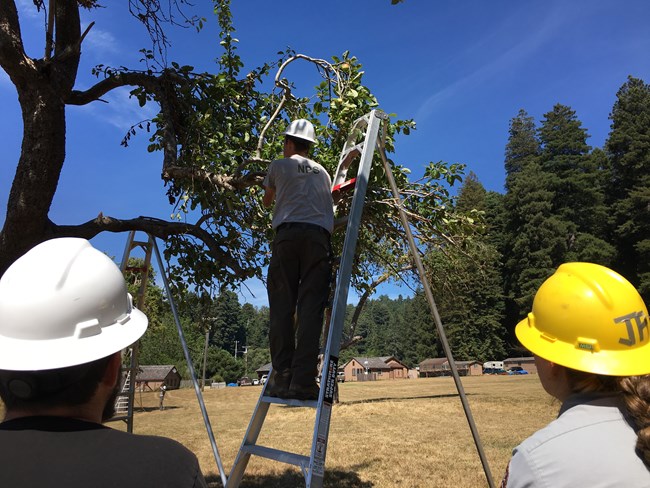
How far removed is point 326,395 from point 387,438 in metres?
8.55

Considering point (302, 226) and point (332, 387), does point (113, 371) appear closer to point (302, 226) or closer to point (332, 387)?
point (332, 387)

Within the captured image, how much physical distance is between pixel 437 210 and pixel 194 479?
4802 millimetres

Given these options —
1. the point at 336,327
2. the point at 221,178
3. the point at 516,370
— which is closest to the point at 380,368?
the point at 516,370

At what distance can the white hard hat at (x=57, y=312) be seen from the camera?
4.30 feet

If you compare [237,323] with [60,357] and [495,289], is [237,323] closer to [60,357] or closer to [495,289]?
[495,289]

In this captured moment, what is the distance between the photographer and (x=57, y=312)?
54.7 inches

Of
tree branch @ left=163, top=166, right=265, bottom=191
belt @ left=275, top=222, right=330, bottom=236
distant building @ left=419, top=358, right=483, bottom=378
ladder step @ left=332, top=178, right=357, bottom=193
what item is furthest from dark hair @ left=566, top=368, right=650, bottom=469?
distant building @ left=419, top=358, right=483, bottom=378

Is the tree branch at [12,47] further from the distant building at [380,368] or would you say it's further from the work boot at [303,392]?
the distant building at [380,368]

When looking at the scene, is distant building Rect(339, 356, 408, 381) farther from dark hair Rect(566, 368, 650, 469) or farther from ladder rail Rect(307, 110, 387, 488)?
→ dark hair Rect(566, 368, 650, 469)

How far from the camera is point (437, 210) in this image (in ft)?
18.6

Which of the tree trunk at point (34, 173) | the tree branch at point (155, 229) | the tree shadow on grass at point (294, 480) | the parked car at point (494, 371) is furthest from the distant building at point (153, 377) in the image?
the tree trunk at point (34, 173)

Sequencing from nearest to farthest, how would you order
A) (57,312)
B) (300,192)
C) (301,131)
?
(57,312)
(300,192)
(301,131)

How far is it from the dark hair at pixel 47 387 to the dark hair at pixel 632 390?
60.0 inches

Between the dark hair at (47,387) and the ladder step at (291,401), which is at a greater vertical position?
the dark hair at (47,387)
